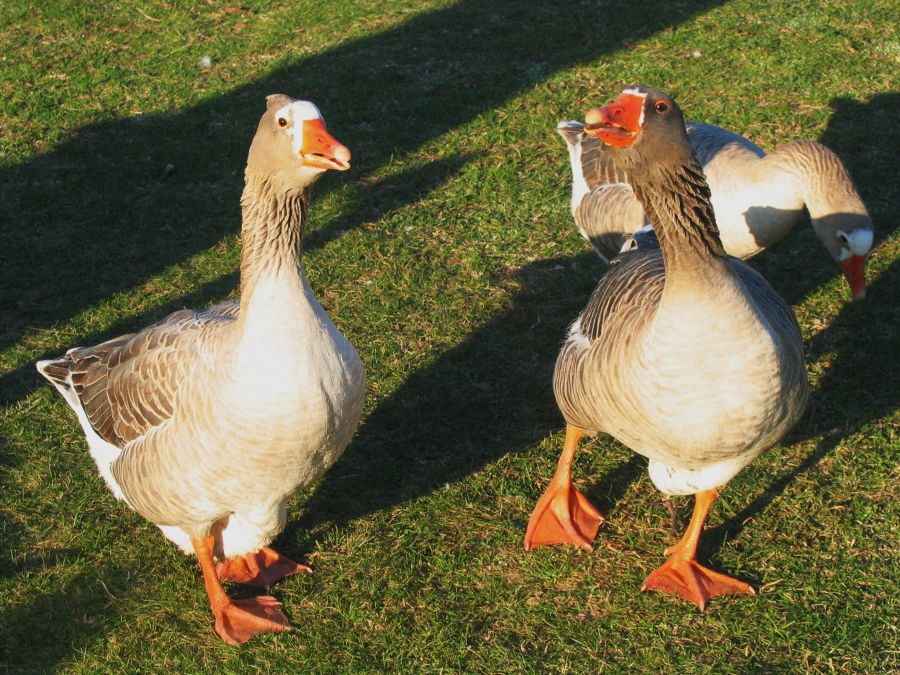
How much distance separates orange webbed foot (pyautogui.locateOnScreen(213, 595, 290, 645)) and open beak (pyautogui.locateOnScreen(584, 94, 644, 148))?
2.40m

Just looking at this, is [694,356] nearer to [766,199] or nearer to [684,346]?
[684,346]

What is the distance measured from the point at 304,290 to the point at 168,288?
292 centimetres

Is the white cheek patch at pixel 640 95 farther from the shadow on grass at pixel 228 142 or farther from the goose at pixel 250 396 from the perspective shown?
the shadow on grass at pixel 228 142

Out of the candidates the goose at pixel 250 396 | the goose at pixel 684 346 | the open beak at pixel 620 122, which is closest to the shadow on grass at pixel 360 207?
the goose at pixel 250 396

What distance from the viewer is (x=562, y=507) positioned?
4.26 meters

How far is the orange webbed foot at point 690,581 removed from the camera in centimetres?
392

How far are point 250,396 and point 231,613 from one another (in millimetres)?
1148

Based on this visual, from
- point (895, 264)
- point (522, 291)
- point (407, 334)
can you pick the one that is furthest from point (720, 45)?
point (407, 334)

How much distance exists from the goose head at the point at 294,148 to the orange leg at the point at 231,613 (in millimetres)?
1595

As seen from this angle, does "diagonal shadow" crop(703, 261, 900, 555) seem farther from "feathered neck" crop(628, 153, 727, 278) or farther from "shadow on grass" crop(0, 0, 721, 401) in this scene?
"shadow on grass" crop(0, 0, 721, 401)

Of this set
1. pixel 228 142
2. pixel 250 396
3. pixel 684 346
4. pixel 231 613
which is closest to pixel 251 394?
pixel 250 396

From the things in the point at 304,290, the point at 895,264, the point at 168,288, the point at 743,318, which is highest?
the point at 304,290

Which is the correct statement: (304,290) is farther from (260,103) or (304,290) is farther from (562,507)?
(260,103)

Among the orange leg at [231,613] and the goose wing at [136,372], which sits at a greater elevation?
the goose wing at [136,372]
